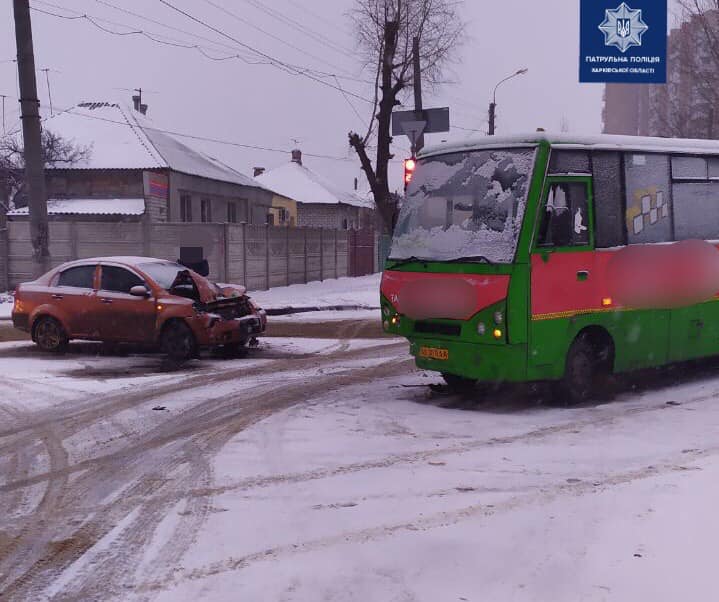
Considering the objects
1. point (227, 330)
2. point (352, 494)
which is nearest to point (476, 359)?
point (352, 494)

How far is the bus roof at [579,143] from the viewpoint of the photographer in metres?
8.55

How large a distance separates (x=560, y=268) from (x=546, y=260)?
0.24 m

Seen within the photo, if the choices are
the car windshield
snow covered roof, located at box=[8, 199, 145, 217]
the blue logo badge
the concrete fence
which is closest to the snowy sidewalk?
→ the concrete fence

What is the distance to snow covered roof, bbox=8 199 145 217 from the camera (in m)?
31.3

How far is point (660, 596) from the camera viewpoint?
405 cm

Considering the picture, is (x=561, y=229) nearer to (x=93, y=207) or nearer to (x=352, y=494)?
(x=352, y=494)

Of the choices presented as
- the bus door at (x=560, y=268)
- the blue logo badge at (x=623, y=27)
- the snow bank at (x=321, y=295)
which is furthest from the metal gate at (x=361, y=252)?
the bus door at (x=560, y=268)

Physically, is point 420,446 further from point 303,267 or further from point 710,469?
point 303,267

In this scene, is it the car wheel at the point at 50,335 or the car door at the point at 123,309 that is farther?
the car wheel at the point at 50,335

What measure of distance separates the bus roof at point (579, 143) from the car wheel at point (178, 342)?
4755 millimetres

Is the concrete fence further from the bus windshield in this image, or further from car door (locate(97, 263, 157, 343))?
the bus windshield

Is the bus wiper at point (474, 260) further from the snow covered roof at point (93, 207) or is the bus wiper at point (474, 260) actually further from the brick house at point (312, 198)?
the brick house at point (312, 198)

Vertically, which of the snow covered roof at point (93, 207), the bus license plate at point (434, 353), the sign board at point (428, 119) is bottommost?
the bus license plate at point (434, 353)

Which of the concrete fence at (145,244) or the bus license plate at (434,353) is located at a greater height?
the concrete fence at (145,244)
